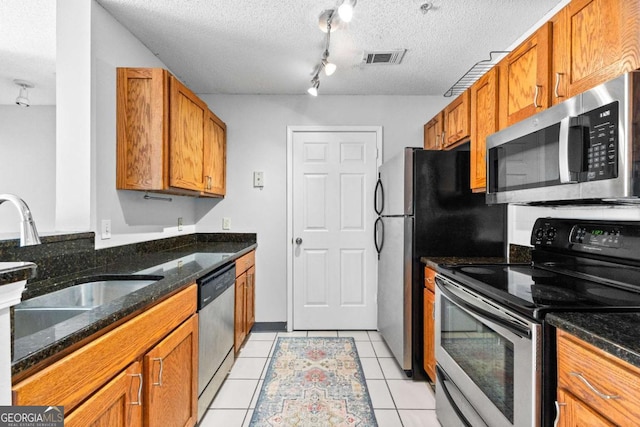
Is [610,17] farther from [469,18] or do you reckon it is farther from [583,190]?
[469,18]

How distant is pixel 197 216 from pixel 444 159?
2441mm

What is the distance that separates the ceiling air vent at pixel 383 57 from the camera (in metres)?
2.55

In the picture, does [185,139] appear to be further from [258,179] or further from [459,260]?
[459,260]

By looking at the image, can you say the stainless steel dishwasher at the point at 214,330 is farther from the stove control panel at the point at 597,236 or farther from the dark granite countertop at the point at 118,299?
the stove control panel at the point at 597,236

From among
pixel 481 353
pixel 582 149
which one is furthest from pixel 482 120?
pixel 481 353

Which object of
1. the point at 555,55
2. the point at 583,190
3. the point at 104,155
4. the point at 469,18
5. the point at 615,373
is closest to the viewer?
the point at 615,373

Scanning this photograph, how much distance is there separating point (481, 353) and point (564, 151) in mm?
872

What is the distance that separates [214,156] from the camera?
3.07 m

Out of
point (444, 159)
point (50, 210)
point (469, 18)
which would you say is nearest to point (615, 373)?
point (444, 159)

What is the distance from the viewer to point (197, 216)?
347 cm

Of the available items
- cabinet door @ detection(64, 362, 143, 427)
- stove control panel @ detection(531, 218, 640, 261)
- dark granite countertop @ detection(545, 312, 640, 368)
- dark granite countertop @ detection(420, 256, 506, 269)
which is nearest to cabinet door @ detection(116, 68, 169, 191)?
cabinet door @ detection(64, 362, 143, 427)

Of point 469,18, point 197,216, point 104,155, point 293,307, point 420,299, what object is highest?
point 469,18

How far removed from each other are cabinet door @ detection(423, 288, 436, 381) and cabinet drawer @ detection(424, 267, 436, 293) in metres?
0.03

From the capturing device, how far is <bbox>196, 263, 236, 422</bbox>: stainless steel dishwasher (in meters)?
1.88
